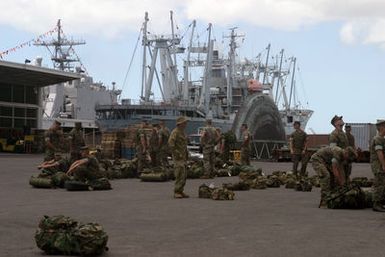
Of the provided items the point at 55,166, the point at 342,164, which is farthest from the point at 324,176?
the point at 55,166

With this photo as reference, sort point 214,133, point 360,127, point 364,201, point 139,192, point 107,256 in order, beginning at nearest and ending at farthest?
point 107,256, point 364,201, point 139,192, point 214,133, point 360,127

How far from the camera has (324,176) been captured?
40.0 ft

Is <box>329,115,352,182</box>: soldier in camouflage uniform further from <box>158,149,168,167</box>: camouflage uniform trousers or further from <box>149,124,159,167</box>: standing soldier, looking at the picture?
<box>158,149,168,167</box>: camouflage uniform trousers

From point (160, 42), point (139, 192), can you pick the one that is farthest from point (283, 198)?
point (160, 42)

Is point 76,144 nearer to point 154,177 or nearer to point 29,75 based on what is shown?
point 154,177

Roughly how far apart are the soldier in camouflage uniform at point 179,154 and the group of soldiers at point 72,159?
2576 millimetres

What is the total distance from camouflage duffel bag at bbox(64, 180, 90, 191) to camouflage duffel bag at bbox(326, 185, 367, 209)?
264 inches

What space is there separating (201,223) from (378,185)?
383 centimetres

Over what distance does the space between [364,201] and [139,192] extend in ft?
19.8

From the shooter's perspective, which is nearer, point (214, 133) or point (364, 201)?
point (364, 201)

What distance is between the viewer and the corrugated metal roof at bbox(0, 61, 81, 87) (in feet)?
140

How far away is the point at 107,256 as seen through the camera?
7.23m

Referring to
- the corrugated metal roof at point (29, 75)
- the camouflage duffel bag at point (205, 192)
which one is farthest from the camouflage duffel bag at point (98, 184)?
the corrugated metal roof at point (29, 75)

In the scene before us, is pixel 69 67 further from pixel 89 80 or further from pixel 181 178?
pixel 181 178
